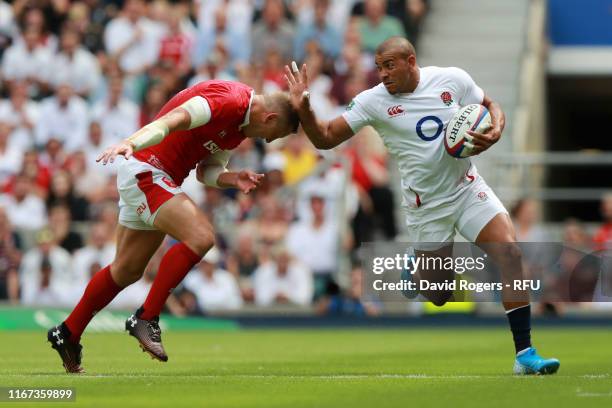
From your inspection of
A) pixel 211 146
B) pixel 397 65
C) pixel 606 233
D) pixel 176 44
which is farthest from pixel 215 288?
pixel 397 65

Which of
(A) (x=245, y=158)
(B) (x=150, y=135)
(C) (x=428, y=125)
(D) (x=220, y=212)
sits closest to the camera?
(B) (x=150, y=135)

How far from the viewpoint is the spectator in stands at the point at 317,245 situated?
2052 centimetres

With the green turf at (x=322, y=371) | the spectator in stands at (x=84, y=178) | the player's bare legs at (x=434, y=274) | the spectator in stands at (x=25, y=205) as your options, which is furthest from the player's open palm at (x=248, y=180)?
the spectator in stands at (x=25, y=205)

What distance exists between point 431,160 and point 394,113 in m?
0.47

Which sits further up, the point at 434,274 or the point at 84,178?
the point at 434,274

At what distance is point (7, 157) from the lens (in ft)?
73.7

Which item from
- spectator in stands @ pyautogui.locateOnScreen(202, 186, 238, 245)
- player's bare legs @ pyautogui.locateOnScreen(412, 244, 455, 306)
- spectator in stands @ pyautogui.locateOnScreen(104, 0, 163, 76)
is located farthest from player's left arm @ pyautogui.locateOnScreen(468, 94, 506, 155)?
spectator in stands @ pyautogui.locateOnScreen(104, 0, 163, 76)

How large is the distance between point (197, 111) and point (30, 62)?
47.8 feet

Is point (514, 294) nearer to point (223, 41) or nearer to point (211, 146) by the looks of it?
point (211, 146)

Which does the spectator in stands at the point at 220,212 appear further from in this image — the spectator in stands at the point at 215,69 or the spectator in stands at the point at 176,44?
the spectator in stands at the point at 176,44

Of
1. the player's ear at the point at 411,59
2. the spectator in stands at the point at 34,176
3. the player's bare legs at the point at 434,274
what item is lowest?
the spectator in stands at the point at 34,176

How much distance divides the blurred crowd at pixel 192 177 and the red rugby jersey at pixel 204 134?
9.11 metres

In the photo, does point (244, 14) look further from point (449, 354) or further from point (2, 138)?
→ point (449, 354)

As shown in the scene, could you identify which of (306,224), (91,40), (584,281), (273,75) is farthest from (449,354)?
(91,40)
